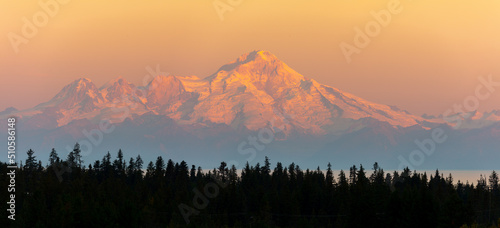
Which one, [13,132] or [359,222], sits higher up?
[13,132]

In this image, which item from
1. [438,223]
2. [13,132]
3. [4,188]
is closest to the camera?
[13,132]

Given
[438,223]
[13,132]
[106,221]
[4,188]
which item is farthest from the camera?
[4,188]

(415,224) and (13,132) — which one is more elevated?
(13,132)

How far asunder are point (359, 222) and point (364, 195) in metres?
5.71

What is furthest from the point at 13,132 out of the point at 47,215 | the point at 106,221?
the point at 47,215

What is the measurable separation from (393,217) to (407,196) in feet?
17.6

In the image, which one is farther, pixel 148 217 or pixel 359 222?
pixel 148 217

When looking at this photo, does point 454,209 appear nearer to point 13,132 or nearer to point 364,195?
point 364,195

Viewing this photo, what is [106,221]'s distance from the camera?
153375 mm

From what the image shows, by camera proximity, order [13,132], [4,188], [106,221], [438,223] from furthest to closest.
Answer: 1. [4,188]
2. [438,223]
3. [106,221]
4. [13,132]

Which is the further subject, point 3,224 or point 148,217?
point 148,217

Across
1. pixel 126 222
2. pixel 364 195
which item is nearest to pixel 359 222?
pixel 364 195

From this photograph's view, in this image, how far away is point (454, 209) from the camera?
15450cm

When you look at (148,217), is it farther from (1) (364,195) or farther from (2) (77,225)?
(1) (364,195)
